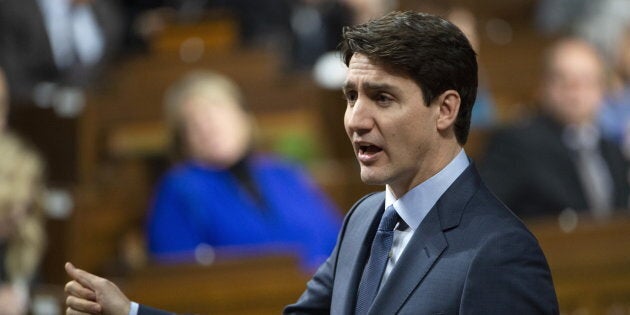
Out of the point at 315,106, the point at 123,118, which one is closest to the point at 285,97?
the point at 315,106

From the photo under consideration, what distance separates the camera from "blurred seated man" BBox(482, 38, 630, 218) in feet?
14.1

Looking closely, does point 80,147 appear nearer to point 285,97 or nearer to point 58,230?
point 58,230

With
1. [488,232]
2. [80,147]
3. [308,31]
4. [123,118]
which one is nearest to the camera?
[488,232]

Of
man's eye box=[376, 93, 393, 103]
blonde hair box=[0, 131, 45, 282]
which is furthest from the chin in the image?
blonde hair box=[0, 131, 45, 282]

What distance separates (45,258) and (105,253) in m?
0.21

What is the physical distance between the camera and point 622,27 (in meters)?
6.43

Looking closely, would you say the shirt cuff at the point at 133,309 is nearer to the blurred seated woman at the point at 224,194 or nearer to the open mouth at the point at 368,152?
the open mouth at the point at 368,152

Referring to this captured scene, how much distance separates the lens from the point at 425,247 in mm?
1618

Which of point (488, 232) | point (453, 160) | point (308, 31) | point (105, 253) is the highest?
point (308, 31)

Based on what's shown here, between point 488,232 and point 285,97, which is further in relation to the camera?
point 285,97

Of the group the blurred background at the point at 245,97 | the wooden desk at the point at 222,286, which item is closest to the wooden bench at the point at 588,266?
the blurred background at the point at 245,97

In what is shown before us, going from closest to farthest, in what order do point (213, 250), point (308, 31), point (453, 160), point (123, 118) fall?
point (453, 160) → point (213, 250) → point (123, 118) → point (308, 31)

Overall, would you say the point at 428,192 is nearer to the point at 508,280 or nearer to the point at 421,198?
the point at 421,198

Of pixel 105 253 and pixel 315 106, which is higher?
pixel 315 106
